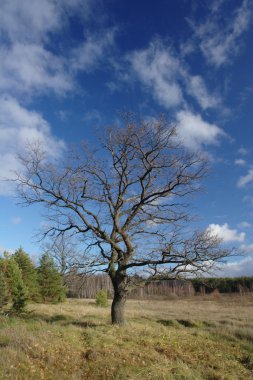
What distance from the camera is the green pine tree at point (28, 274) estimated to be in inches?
1651

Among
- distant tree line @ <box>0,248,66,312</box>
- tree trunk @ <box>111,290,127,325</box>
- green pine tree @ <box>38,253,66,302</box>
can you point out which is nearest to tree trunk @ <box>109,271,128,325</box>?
tree trunk @ <box>111,290,127,325</box>

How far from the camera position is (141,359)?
33.6 feet

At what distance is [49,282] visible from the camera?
43.9 metres

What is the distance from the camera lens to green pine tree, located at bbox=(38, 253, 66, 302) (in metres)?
43.4

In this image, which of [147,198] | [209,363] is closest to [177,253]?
[147,198]

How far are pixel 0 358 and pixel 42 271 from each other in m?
36.5

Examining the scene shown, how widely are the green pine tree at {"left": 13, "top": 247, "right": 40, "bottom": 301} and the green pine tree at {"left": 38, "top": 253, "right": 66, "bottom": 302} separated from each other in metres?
0.87

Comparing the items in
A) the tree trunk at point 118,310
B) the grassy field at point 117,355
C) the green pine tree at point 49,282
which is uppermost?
the green pine tree at point 49,282

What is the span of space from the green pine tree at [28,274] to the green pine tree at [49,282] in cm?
87

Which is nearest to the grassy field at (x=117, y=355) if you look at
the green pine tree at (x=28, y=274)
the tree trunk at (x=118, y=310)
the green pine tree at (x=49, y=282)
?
the tree trunk at (x=118, y=310)

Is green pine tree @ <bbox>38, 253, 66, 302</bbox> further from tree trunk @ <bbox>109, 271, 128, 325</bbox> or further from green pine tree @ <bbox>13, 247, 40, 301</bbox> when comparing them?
tree trunk @ <bbox>109, 271, 128, 325</bbox>

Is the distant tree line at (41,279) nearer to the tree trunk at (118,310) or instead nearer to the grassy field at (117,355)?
the tree trunk at (118,310)

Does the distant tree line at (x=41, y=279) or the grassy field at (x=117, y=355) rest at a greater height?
the distant tree line at (x=41, y=279)

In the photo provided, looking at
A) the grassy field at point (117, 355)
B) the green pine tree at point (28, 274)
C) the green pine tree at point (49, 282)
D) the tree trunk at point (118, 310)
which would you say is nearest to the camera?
the grassy field at point (117, 355)
